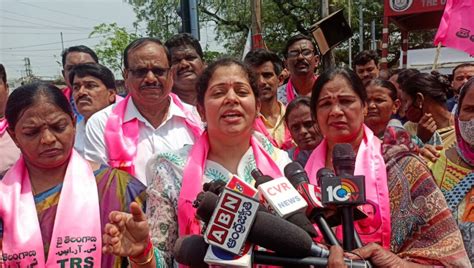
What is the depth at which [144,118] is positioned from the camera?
131 inches

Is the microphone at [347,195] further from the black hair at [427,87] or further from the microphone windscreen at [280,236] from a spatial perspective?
the black hair at [427,87]

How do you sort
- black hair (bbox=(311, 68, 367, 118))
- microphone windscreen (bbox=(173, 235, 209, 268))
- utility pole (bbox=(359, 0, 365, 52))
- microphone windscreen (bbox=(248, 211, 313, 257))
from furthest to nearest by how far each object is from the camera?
utility pole (bbox=(359, 0, 365, 52)) → black hair (bbox=(311, 68, 367, 118)) → microphone windscreen (bbox=(173, 235, 209, 268)) → microphone windscreen (bbox=(248, 211, 313, 257))

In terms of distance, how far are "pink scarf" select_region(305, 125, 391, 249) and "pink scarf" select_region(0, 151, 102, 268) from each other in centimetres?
99

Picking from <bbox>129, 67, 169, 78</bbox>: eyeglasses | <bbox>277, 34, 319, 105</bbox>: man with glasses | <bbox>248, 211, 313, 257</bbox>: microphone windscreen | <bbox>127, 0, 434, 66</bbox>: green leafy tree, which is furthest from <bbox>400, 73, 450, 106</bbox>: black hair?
<bbox>127, 0, 434, 66</bbox>: green leafy tree

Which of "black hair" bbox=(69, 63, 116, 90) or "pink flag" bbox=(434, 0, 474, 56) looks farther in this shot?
"pink flag" bbox=(434, 0, 474, 56)

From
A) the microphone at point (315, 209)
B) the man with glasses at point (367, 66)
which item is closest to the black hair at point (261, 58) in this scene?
the man with glasses at point (367, 66)

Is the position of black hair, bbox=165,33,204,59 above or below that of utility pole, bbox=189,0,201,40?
below

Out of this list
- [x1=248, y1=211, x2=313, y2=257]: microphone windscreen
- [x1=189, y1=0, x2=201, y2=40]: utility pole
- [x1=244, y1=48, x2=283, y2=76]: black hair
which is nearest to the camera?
[x1=248, y1=211, x2=313, y2=257]: microphone windscreen

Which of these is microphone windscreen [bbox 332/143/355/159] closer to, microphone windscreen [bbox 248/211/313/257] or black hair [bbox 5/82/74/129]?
microphone windscreen [bbox 248/211/313/257]

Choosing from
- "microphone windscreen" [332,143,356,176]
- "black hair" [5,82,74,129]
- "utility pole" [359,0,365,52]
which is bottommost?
"microphone windscreen" [332,143,356,176]

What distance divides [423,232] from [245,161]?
800 mm

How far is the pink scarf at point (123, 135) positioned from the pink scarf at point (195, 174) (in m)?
0.94

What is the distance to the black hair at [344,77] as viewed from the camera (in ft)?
7.73

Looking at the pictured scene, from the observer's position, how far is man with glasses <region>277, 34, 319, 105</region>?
16.2 ft
